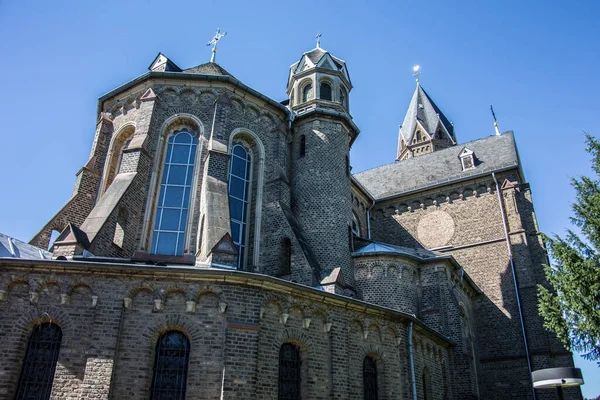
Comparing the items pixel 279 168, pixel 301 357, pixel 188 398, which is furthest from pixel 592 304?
pixel 188 398

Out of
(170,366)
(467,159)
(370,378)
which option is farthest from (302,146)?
(467,159)

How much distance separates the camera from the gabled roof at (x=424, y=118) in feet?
159

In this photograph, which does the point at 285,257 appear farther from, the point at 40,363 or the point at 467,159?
the point at 467,159

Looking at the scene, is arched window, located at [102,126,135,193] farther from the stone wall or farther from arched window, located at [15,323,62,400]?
arched window, located at [15,323,62,400]

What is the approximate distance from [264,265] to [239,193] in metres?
2.60

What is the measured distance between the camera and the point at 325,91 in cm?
2089

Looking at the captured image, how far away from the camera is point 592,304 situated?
14094mm

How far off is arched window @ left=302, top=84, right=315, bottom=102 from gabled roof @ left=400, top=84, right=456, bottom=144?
29238 millimetres

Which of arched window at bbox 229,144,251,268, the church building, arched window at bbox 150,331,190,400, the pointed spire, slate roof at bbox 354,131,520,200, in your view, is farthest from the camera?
the pointed spire

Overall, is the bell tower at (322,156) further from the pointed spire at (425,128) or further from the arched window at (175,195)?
the pointed spire at (425,128)

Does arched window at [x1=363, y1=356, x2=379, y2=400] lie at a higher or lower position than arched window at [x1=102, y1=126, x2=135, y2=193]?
lower

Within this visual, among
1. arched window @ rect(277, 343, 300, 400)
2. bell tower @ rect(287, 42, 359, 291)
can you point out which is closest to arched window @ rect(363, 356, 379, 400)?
arched window @ rect(277, 343, 300, 400)

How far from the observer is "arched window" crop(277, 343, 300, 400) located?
10.9 meters

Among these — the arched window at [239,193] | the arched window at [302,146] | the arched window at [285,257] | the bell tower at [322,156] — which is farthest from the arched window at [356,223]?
the arched window at [285,257]
